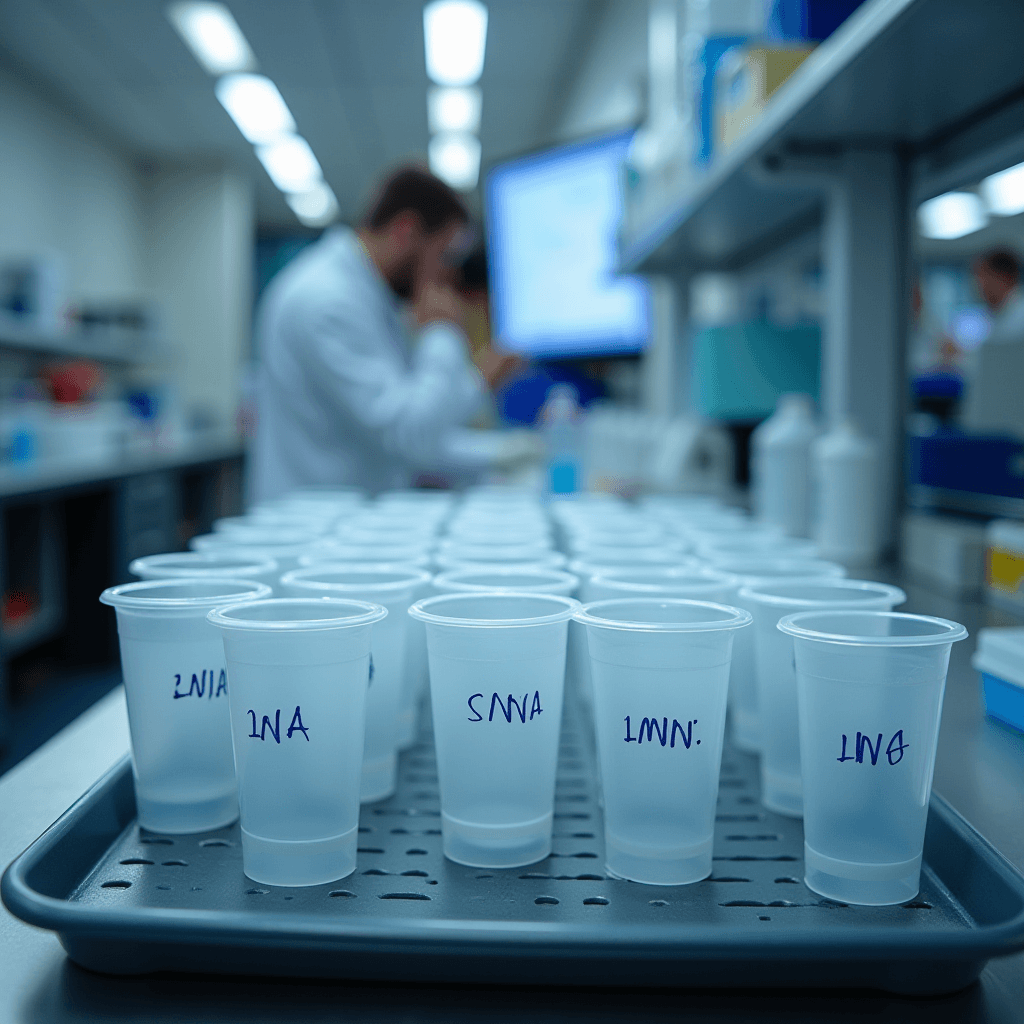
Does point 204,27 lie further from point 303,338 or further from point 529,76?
point 303,338

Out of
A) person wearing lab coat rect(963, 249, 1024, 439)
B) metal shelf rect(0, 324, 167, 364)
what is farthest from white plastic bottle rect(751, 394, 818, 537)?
metal shelf rect(0, 324, 167, 364)

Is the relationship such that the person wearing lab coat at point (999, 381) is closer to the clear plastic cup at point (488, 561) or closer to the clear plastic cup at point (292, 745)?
the clear plastic cup at point (488, 561)

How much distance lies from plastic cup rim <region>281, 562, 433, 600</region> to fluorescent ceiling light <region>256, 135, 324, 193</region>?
704 centimetres

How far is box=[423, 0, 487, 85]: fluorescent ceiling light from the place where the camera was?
4762 mm

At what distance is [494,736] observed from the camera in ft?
2.09

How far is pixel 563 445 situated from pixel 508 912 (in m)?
2.62

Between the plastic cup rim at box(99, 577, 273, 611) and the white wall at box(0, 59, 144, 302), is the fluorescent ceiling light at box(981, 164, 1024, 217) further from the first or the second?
the white wall at box(0, 59, 144, 302)

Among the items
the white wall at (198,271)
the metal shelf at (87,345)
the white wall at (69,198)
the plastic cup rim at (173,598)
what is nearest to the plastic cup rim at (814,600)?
the plastic cup rim at (173,598)

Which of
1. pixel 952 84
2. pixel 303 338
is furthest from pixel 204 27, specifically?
pixel 952 84

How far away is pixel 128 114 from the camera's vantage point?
675 centimetres

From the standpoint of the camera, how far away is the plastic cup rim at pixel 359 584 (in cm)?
79

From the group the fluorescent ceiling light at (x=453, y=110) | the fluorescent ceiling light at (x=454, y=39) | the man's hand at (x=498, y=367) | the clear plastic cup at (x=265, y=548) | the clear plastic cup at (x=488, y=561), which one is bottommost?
the clear plastic cup at (x=488, y=561)

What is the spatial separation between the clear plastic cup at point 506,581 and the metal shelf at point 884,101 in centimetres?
66

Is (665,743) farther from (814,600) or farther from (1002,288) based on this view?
(1002,288)
